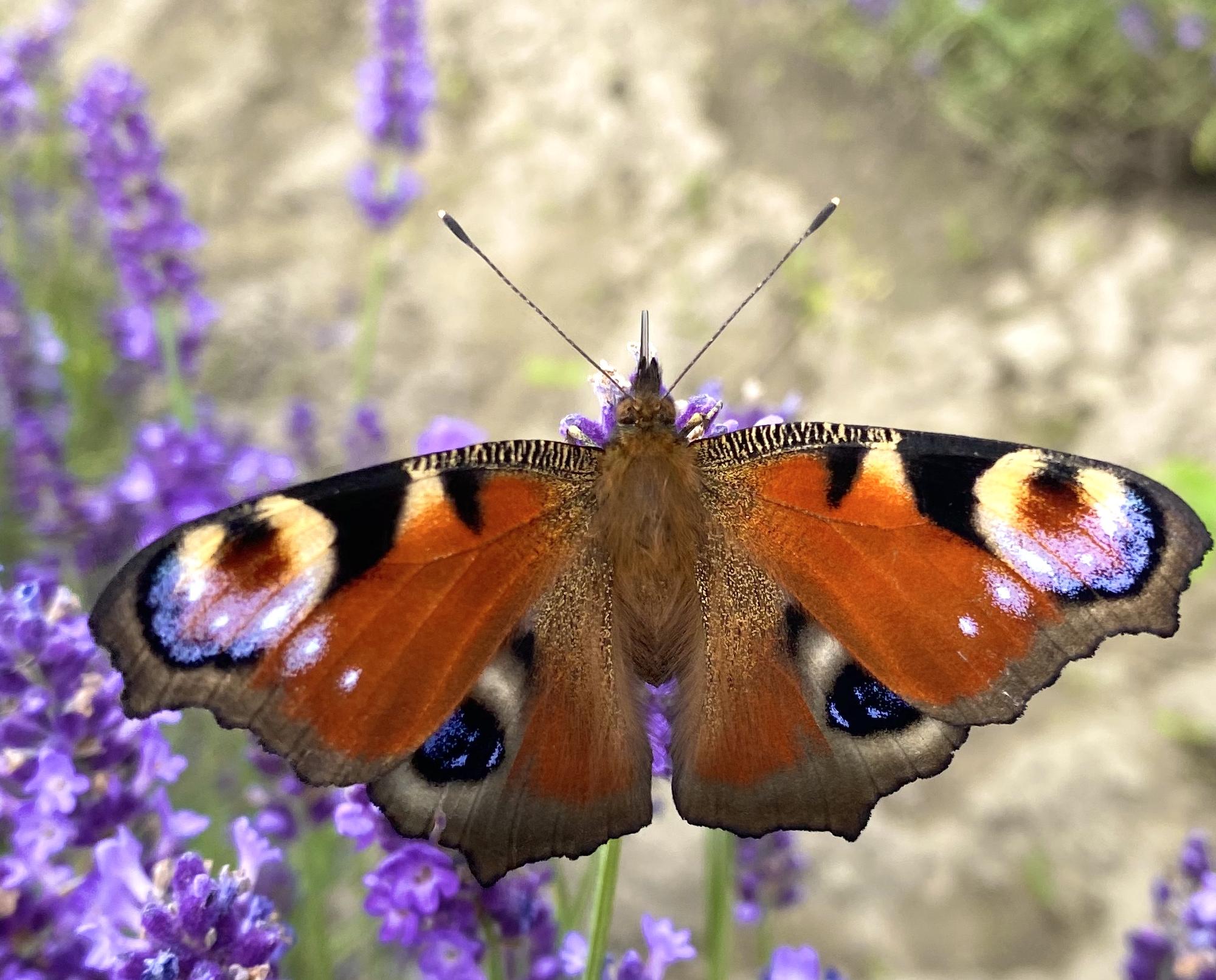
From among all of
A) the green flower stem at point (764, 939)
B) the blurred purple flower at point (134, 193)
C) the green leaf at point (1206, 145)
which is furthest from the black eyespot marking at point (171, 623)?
the green leaf at point (1206, 145)

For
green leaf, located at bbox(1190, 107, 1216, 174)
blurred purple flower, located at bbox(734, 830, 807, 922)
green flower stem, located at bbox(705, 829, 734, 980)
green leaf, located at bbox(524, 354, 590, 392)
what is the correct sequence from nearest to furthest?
green flower stem, located at bbox(705, 829, 734, 980), blurred purple flower, located at bbox(734, 830, 807, 922), green leaf, located at bbox(1190, 107, 1216, 174), green leaf, located at bbox(524, 354, 590, 392)

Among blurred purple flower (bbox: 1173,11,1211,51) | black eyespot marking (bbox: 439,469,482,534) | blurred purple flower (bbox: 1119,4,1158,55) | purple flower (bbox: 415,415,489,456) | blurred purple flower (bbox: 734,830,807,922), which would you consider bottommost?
blurred purple flower (bbox: 734,830,807,922)

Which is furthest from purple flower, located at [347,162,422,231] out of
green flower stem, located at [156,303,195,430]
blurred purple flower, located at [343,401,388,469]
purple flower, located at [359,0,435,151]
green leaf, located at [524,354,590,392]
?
green leaf, located at [524,354,590,392]

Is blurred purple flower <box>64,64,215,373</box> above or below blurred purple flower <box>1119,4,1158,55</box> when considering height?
below

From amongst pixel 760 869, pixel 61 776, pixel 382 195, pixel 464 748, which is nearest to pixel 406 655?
pixel 464 748

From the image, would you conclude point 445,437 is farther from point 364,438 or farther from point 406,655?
point 364,438

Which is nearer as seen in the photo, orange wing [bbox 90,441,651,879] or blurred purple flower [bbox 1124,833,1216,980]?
orange wing [bbox 90,441,651,879]

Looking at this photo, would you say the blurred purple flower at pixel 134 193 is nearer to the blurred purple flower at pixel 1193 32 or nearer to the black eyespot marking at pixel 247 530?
the black eyespot marking at pixel 247 530

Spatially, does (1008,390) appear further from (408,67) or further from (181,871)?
(181,871)

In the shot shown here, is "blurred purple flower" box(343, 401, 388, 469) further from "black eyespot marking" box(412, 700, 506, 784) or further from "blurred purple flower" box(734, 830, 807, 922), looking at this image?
"black eyespot marking" box(412, 700, 506, 784)
